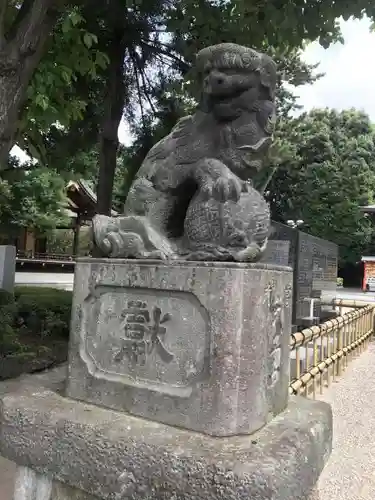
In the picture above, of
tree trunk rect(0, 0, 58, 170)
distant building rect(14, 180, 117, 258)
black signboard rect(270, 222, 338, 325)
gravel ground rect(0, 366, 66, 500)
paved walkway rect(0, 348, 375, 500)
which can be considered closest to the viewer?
gravel ground rect(0, 366, 66, 500)

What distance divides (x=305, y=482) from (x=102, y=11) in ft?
18.5

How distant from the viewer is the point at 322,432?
1718 mm

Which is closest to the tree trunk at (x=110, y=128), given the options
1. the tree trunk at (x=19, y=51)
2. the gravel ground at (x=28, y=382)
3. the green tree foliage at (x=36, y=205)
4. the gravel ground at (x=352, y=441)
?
the tree trunk at (x=19, y=51)

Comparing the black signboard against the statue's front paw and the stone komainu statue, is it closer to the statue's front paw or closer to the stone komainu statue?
the stone komainu statue

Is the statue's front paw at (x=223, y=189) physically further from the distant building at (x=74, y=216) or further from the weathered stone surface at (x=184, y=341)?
the distant building at (x=74, y=216)

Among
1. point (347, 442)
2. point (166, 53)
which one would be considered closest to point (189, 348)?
point (347, 442)

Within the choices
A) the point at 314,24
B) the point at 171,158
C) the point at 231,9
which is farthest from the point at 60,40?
the point at 171,158

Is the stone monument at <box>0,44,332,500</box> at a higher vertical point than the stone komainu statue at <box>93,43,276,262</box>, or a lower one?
lower

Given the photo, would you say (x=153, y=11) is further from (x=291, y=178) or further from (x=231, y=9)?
(x=291, y=178)

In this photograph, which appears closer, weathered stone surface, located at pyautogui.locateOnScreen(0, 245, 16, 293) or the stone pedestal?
the stone pedestal

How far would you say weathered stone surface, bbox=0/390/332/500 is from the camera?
1335mm

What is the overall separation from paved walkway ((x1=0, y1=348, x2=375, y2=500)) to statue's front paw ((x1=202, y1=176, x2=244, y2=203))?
1130mm

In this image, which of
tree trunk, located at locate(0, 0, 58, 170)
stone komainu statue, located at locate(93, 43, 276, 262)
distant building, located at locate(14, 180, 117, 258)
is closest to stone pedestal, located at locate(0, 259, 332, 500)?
stone komainu statue, located at locate(93, 43, 276, 262)

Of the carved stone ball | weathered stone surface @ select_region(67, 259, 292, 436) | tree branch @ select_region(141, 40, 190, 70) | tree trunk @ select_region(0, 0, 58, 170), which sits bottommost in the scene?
weathered stone surface @ select_region(67, 259, 292, 436)
